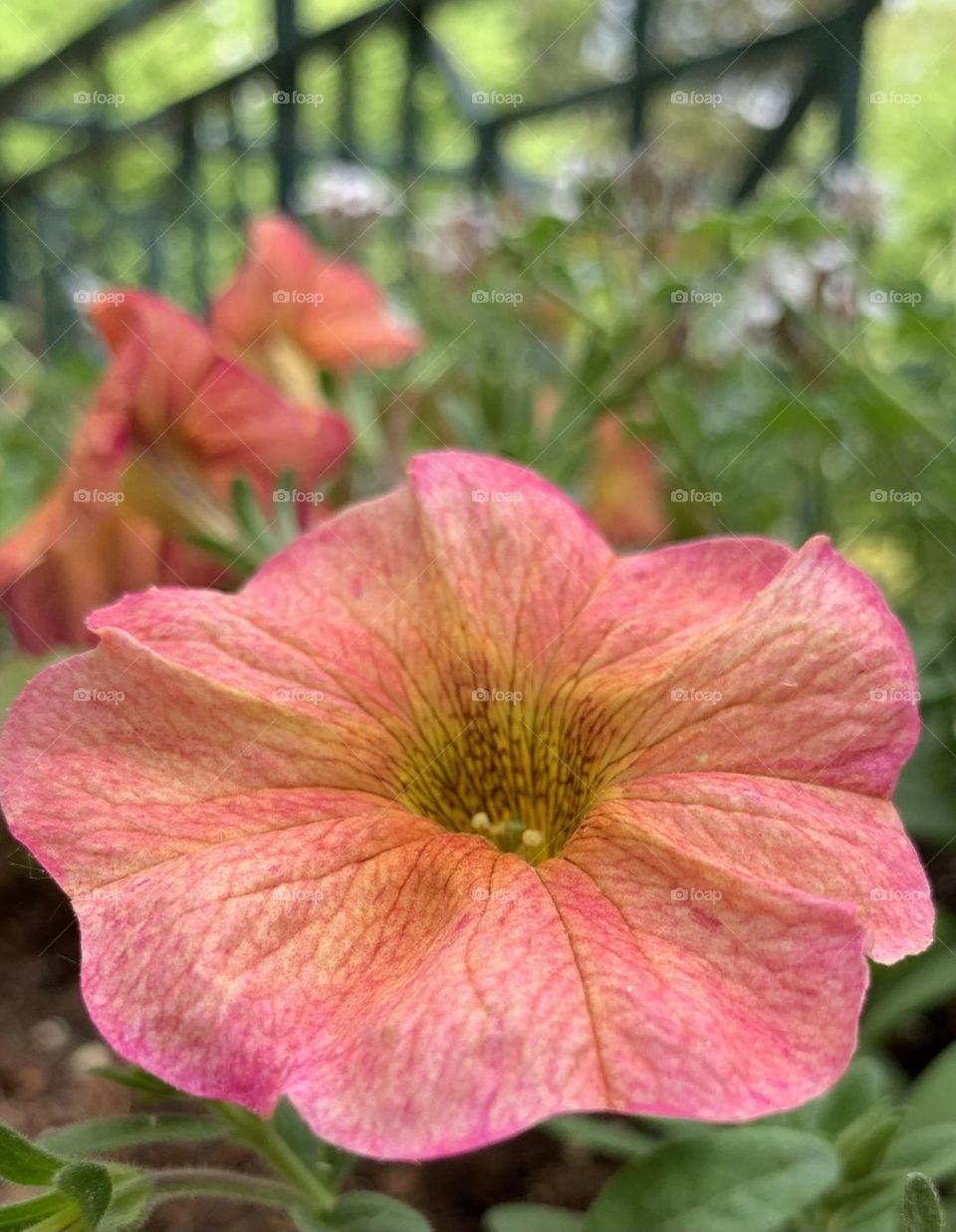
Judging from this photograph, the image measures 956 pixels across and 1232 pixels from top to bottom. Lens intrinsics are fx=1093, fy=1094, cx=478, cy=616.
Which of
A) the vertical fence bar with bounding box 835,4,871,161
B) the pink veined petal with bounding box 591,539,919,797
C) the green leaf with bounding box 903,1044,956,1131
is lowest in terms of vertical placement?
the green leaf with bounding box 903,1044,956,1131

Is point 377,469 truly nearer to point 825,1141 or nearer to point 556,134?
point 825,1141

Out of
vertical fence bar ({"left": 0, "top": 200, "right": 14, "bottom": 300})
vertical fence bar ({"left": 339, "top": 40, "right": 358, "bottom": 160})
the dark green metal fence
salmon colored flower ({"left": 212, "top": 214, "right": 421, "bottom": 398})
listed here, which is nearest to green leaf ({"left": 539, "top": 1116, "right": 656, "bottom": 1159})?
salmon colored flower ({"left": 212, "top": 214, "right": 421, "bottom": 398})

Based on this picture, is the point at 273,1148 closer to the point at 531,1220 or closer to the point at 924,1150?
the point at 531,1220

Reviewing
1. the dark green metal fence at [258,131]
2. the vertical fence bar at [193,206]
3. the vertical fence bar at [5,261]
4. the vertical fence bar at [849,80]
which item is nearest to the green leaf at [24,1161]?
the dark green metal fence at [258,131]

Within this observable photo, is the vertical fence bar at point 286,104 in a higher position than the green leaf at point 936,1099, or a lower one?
higher

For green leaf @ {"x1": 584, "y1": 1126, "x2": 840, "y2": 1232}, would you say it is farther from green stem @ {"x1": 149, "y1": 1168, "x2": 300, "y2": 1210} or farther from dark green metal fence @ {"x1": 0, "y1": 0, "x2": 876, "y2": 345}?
dark green metal fence @ {"x1": 0, "y1": 0, "x2": 876, "y2": 345}

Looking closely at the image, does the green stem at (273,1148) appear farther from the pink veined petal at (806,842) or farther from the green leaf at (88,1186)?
the pink veined petal at (806,842)

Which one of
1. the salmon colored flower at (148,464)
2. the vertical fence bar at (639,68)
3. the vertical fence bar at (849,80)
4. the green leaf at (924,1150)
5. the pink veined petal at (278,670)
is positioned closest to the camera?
the pink veined petal at (278,670)
